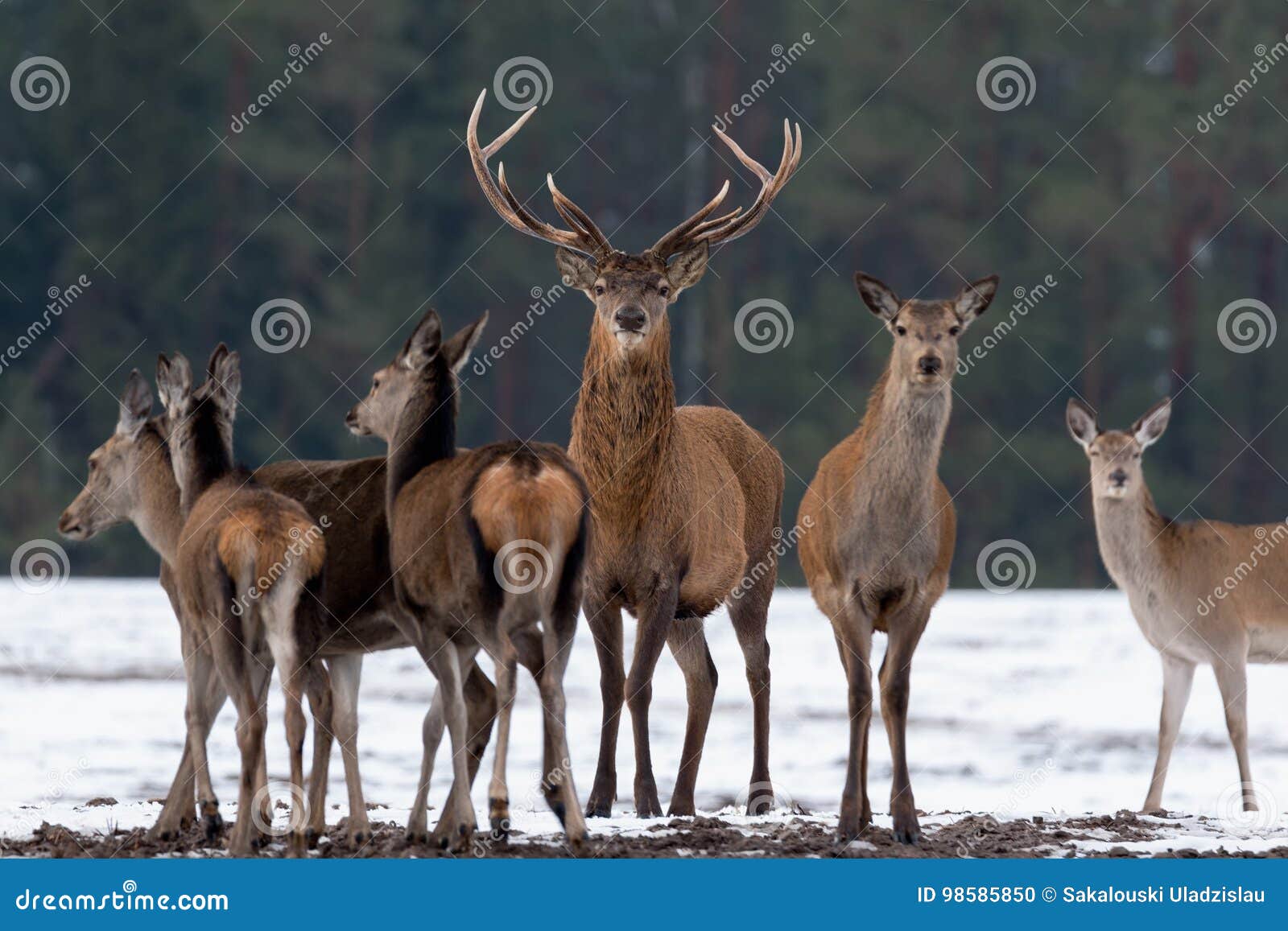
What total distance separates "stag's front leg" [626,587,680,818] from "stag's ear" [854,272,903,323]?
1.82 m

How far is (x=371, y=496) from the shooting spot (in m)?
9.38

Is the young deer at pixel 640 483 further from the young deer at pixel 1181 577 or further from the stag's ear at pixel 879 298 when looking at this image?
the young deer at pixel 1181 577

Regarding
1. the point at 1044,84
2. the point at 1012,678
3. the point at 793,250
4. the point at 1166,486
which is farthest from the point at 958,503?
the point at 1012,678

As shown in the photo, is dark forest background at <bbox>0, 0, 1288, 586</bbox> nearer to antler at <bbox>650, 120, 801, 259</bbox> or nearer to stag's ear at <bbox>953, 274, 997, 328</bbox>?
antler at <bbox>650, 120, 801, 259</bbox>

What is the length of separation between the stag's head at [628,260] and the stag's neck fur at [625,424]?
0.10m

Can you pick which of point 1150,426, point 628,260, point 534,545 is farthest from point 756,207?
point 534,545

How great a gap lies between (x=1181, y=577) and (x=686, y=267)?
4.24 metres

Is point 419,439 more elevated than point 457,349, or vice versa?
point 457,349

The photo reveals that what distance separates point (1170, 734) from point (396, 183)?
2584 centimetres

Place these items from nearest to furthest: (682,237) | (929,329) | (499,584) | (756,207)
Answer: (499,584)
(929,329)
(682,237)
(756,207)

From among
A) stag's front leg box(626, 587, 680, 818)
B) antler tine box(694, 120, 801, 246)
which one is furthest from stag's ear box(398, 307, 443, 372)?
antler tine box(694, 120, 801, 246)

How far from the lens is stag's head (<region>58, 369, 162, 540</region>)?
9.61 metres

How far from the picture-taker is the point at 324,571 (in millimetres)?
8539

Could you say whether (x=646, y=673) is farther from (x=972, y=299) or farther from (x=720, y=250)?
(x=720, y=250)
